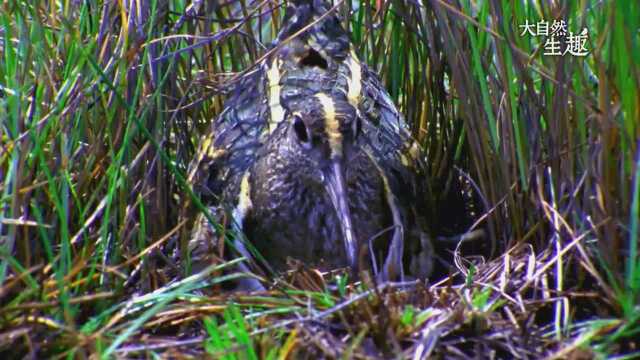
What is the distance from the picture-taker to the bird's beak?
336 cm

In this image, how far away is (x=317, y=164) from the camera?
3.48 metres

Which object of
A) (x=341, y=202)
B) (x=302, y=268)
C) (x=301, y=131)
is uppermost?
(x=301, y=131)

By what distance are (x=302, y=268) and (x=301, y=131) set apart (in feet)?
1.60

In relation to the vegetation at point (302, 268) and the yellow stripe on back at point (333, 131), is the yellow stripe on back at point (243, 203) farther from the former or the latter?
the yellow stripe on back at point (333, 131)

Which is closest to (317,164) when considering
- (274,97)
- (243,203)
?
(243,203)

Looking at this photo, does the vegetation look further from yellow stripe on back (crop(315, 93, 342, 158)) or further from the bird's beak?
yellow stripe on back (crop(315, 93, 342, 158))

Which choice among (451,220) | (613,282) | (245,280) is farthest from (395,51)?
(613,282)

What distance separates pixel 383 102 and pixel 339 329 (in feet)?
4.32

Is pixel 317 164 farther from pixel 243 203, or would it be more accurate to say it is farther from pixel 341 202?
pixel 243 203

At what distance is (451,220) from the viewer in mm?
4098

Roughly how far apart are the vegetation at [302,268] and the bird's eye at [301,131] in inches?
15.6

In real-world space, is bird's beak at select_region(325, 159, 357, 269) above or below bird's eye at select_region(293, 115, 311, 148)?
below

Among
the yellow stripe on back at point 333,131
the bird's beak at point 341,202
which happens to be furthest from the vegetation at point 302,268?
the yellow stripe on back at point 333,131

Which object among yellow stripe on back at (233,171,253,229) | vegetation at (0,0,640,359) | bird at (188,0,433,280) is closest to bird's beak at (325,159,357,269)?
bird at (188,0,433,280)
